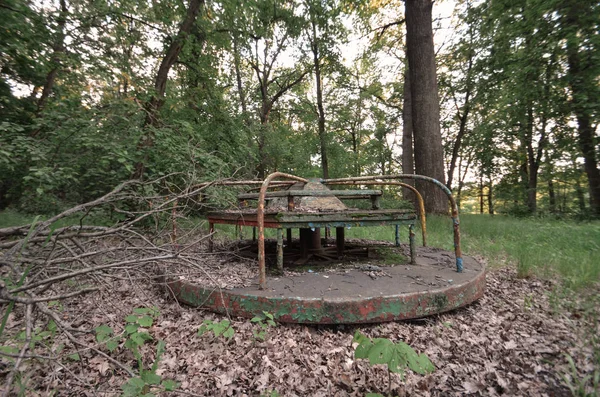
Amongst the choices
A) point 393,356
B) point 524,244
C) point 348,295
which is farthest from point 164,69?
point 524,244

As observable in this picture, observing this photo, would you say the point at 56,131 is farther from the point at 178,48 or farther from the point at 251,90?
the point at 251,90

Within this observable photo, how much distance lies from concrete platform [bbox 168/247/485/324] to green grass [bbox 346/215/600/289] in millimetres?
1227

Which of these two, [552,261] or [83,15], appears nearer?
[552,261]

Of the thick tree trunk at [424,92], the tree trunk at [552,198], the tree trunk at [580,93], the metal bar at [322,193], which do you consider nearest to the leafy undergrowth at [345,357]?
the metal bar at [322,193]

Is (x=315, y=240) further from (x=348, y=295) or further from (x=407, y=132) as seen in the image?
(x=407, y=132)

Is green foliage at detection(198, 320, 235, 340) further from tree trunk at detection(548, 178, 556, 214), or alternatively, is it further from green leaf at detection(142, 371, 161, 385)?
tree trunk at detection(548, 178, 556, 214)

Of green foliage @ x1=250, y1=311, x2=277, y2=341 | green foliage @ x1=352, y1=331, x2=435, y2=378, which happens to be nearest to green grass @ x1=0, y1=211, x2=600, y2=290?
green foliage @ x1=250, y1=311, x2=277, y2=341

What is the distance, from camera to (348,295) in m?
2.42

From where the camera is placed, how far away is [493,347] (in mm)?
2199

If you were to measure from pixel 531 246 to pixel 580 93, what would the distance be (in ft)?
12.4

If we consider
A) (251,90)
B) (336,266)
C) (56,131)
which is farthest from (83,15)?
(251,90)

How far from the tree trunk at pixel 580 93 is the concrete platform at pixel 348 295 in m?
5.78

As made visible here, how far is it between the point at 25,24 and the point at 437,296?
252 inches

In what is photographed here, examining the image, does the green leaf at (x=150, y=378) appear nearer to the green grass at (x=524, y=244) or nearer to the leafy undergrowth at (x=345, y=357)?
the leafy undergrowth at (x=345, y=357)
